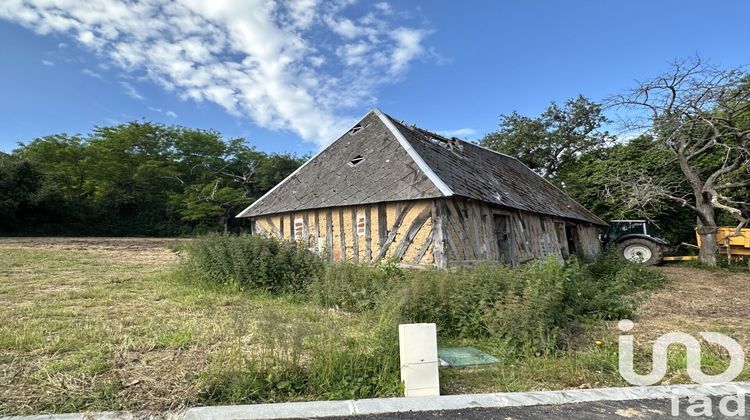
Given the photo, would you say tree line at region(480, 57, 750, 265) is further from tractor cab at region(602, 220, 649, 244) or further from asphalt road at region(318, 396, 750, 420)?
asphalt road at region(318, 396, 750, 420)

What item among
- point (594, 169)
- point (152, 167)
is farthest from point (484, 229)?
point (152, 167)

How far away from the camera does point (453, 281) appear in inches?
197

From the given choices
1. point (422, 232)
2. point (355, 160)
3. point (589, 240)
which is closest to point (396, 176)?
point (422, 232)

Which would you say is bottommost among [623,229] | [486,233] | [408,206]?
[623,229]

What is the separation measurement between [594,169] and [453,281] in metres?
17.0

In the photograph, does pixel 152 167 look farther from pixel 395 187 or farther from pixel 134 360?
pixel 134 360

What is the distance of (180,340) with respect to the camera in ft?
12.3

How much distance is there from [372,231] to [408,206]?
3.48 ft

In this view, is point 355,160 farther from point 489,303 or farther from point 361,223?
point 489,303

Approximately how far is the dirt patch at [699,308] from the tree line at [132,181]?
62.2 ft

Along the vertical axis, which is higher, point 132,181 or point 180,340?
point 132,181

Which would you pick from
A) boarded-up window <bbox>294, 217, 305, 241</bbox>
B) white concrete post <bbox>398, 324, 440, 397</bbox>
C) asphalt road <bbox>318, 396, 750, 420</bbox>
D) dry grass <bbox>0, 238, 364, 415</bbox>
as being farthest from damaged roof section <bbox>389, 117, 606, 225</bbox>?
asphalt road <bbox>318, 396, 750, 420</bbox>

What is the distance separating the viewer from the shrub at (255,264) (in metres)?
6.71

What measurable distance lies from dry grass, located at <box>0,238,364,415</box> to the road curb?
0.64 feet
